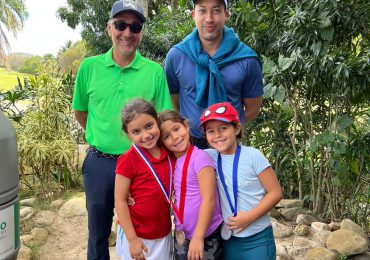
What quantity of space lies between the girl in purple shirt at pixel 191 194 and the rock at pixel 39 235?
2.65 m

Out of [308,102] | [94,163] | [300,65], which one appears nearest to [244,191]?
[94,163]

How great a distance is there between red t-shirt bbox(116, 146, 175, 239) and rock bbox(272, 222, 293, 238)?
6.95 feet

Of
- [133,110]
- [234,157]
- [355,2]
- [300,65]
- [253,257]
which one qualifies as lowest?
[253,257]

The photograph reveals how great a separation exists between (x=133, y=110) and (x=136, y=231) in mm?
567

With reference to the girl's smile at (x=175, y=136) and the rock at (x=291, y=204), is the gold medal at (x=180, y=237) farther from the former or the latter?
the rock at (x=291, y=204)

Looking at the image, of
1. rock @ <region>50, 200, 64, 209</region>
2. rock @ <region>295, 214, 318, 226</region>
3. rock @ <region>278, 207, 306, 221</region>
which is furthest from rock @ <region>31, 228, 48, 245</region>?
rock @ <region>295, 214, 318, 226</region>

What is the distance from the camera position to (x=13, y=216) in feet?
5.68

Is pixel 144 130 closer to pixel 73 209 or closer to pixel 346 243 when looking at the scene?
pixel 346 243

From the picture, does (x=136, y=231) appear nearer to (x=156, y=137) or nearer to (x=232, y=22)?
(x=156, y=137)

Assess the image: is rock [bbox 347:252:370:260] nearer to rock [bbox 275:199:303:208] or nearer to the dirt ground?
rock [bbox 275:199:303:208]

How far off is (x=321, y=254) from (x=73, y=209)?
2.68 m

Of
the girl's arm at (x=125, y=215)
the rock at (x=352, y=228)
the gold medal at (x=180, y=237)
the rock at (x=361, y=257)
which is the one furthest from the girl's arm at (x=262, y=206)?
the rock at (x=352, y=228)

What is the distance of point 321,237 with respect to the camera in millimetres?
3801

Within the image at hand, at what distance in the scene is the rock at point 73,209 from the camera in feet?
15.6
